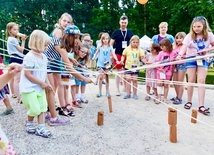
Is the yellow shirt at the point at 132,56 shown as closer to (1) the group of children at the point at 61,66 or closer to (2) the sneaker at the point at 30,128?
(1) the group of children at the point at 61,66

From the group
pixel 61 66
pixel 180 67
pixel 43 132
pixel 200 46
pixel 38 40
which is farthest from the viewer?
pixel 180 67

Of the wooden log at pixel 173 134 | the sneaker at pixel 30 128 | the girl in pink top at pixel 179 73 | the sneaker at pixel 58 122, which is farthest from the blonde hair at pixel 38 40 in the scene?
the girl in pink top at pixel 179 73

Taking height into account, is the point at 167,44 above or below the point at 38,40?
above

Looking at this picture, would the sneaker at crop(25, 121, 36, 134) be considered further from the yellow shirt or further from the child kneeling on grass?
the yellow shirt

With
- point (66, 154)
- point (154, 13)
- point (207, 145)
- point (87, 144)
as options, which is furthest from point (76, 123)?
point (154, 13)

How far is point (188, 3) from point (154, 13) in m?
4.49

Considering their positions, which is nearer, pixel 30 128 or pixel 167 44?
pixel 30 128

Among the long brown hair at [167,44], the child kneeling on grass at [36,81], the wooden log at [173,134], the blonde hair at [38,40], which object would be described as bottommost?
the wooden log at [173,134]

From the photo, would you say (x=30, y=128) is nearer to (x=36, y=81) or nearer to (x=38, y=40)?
(x=36, y=81)

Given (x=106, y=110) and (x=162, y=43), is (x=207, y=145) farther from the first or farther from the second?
(x=162, y=43)

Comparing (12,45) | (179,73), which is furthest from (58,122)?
(179,73)

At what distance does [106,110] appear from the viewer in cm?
479

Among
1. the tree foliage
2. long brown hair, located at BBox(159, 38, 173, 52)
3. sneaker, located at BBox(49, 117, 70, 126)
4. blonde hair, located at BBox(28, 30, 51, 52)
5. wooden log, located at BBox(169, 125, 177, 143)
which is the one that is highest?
the tree foliage

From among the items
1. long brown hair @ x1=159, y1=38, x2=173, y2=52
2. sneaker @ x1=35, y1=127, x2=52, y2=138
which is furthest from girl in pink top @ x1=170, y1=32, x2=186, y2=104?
sneaker @ x1=35, y1=127, x2=52, y2=138
